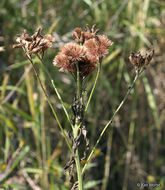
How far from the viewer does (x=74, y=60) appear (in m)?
0.60

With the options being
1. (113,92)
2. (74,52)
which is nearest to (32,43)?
(74,52)

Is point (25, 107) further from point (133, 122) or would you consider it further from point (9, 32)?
point (133, 122)

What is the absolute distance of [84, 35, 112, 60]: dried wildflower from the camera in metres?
0.61

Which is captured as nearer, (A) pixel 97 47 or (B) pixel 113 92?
(A) pixel 97 47

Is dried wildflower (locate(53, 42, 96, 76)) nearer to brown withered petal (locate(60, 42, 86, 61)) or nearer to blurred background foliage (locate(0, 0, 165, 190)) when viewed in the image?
brown withered petal (locate(60, 42, 86, 61))

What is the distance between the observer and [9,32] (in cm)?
192

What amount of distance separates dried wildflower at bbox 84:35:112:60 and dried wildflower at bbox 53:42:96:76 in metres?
0.02

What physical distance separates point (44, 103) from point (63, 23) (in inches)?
29.6

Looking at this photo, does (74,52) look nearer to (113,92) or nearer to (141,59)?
(141,59)

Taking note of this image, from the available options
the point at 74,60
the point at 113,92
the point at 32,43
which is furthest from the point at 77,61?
the point at 113,92

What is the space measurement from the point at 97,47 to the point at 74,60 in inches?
2.5

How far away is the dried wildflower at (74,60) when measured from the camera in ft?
1.95

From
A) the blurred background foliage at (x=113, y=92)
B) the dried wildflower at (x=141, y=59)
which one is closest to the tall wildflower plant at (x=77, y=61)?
the dried wildflower at (x=141, y=59)

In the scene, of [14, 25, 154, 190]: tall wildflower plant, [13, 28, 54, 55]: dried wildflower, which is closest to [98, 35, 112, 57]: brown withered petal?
[14, 25, 154, 190]: tall wildflower plant
